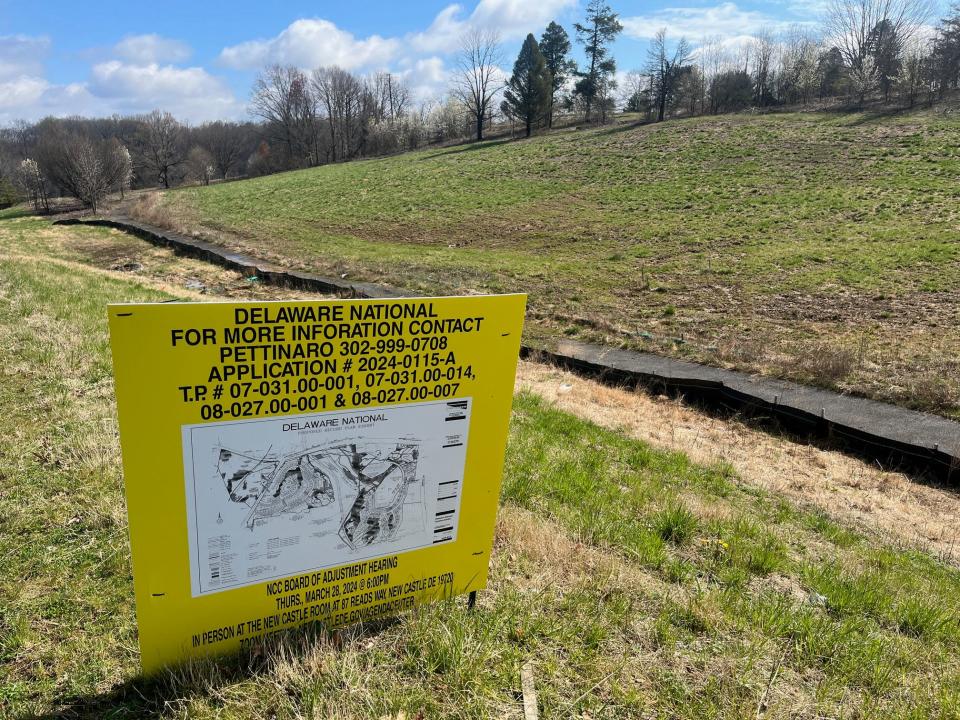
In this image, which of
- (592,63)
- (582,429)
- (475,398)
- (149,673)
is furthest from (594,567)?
(592,63)

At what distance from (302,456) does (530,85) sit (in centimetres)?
6711

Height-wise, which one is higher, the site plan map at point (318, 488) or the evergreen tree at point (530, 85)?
the evergreen tree at point (530, 85)

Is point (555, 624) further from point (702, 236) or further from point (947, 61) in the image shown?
point (947, 61)

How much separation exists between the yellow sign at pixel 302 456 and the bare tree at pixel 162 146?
277 ft

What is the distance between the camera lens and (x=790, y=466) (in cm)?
768

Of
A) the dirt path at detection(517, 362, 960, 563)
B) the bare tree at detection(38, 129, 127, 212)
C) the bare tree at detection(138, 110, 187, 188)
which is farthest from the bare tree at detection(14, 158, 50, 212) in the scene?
the dirt path at detection(517, 362, 960, 563)

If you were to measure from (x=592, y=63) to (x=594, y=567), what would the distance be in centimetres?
7755

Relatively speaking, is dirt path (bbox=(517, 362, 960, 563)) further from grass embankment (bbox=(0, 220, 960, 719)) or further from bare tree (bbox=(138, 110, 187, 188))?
bare tree (bbox=(138, 110, 187, 188))

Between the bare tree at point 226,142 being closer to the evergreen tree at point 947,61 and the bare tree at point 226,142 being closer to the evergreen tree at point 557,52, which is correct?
the evergreen tree at point 557,52

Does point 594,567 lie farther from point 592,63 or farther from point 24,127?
point 24,127

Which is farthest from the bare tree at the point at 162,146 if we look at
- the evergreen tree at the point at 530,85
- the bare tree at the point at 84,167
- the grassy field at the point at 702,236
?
the evergreen tree at the point at 530,85

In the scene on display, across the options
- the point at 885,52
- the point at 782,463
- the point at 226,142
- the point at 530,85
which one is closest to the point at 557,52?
the point at 530,85

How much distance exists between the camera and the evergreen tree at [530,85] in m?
61.6

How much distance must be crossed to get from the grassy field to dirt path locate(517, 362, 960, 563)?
7.00ft
